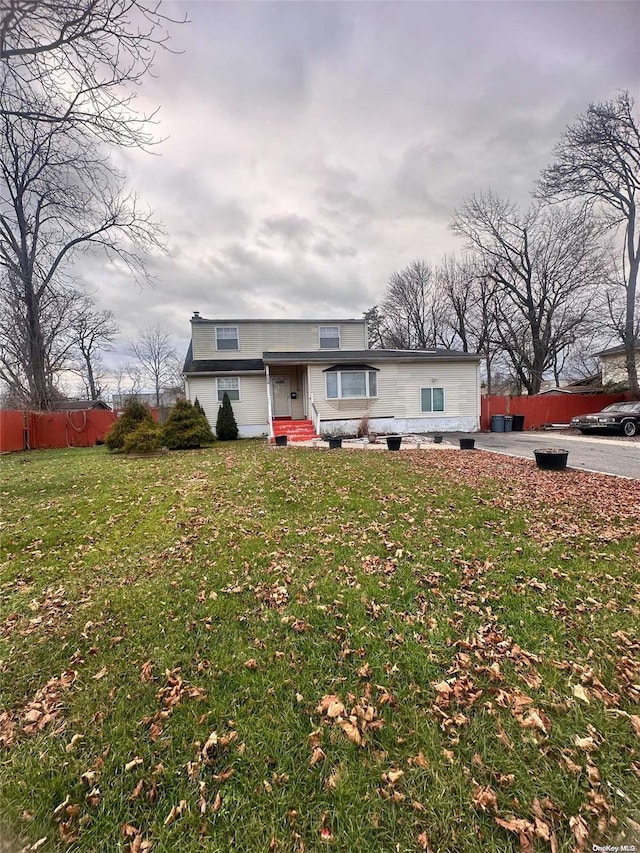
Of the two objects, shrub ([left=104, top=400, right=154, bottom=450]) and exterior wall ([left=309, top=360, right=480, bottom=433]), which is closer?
shrub ([left=104, top=400, right=154, bottom=450])

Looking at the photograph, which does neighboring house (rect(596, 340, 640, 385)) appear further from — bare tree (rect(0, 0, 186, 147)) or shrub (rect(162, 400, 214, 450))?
bare tree (rect(0, 0, 186, 147))

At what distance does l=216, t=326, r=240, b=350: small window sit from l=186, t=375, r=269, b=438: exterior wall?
2.73 metres

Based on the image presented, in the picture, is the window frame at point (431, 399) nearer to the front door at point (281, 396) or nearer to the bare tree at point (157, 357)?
the front door at point (281, 396)

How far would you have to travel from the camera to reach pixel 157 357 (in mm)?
40344

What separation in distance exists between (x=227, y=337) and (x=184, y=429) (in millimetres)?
Answer: 7283

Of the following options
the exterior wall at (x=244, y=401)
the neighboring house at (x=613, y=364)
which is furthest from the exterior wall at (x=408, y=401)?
the neighboring house at (x=613, y=364)

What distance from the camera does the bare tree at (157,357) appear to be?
3919cm

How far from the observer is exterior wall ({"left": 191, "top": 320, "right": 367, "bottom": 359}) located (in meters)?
18.2

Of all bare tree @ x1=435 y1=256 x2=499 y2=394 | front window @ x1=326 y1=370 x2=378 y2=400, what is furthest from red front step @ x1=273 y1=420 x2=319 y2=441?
bare tree @ x1=435 y1=256 x2=499 y2=394

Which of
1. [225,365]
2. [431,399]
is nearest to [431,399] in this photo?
[431,399]

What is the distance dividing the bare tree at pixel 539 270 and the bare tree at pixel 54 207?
891 inches

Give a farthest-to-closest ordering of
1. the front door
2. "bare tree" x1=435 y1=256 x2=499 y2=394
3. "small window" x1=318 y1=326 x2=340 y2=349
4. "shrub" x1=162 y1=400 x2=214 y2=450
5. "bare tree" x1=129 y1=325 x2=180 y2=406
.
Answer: "bare tree" x1=129 y1=325 x2=180 y2=406
"bare tree" x1=435 y1=256 x2=499 y2=394
"small window" x1=318 y1=326 x2=340 y2=349
the front door
"shrub" x1=162 y1=400 x2=214 y2=450

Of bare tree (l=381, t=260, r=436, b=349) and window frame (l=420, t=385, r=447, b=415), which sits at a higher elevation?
bare tree (l=381, t=260, r=436, b=349)

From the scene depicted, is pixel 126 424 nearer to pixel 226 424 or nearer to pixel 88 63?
pixel 226 424
